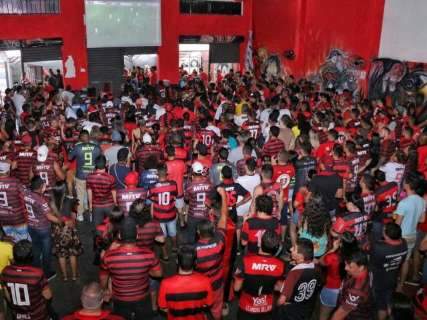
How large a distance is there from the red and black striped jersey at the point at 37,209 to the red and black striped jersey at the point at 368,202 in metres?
4.16

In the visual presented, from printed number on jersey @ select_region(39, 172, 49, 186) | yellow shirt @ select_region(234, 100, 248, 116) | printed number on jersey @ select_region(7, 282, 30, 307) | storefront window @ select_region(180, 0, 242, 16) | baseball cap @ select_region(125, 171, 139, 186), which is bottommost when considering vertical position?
printed number on jersey @ select_region(7, 282, 30, 307)

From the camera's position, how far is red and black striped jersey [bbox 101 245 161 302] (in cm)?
433

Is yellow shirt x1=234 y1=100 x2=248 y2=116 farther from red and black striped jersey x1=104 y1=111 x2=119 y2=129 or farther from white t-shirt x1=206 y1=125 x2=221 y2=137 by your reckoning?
red and black striped jersey x1=104 y1=111 x2=119 y2=129

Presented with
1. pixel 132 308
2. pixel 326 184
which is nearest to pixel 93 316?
pixel 132 308

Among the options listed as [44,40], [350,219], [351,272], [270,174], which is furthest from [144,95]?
[351,272]

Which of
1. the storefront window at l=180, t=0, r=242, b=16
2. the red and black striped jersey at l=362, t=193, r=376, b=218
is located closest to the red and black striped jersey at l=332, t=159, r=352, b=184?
the red and black striped jersey at l=362, t=193, r=376, b=218

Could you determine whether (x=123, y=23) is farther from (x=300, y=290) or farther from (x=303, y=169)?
(x=300, y=290)

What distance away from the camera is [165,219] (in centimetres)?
659

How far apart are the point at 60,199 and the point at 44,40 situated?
Result: 31.5ft

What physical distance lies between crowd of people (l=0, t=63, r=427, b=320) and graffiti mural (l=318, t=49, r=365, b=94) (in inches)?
181

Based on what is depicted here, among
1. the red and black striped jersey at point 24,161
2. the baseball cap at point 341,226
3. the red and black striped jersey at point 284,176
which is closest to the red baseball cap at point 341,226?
the baseball cap at point 341,226

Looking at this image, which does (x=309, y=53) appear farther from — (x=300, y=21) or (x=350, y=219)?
(x=350, y=219)

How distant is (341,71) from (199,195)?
11478mm

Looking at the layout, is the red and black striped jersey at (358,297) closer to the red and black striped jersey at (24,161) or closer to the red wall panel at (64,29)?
the red and black striped jersey at (24,161)
